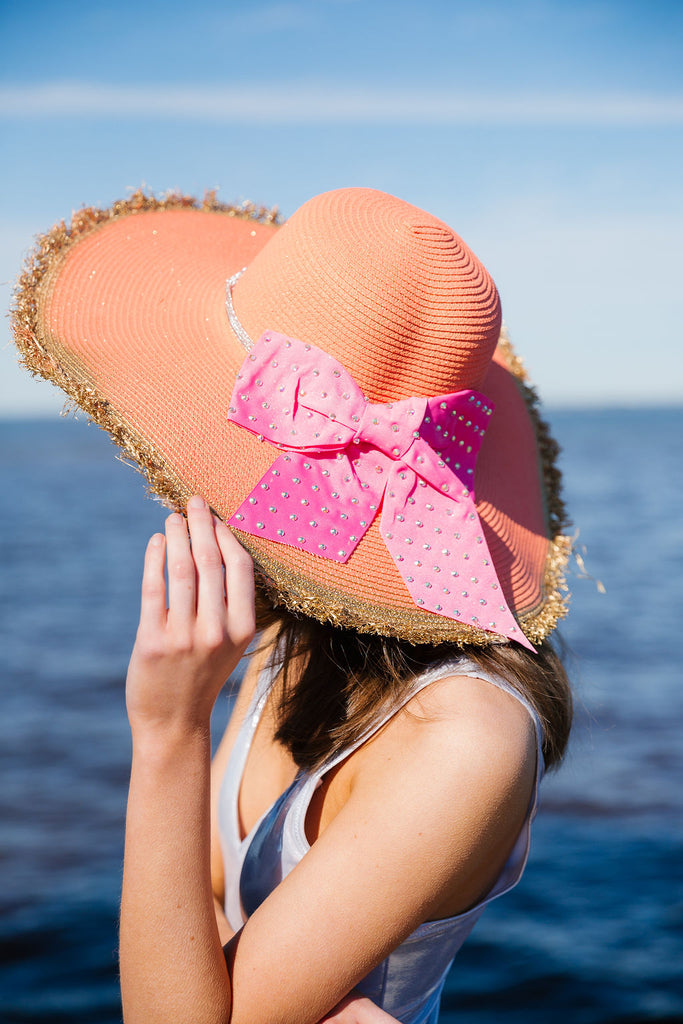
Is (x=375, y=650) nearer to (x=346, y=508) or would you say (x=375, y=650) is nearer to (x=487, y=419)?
(x=346, y=508)

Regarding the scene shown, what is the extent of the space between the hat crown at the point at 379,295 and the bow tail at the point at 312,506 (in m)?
0.15

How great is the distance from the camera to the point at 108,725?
243 inches

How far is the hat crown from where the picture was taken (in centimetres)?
133

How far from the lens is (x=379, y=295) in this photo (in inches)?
52.2

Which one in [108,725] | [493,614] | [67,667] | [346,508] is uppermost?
[346,508]

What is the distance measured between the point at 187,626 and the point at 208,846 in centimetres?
33

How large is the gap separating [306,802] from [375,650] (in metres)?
0.31

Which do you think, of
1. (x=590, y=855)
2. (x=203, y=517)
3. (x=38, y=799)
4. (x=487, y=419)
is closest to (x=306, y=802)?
(x=203, y=517)

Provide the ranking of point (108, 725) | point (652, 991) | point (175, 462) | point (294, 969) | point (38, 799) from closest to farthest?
point (294, 969), point (175, 462), point (652, 991), point (38, 799), point (108, 725)

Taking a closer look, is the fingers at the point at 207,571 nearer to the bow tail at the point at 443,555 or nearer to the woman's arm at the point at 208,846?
the woman's arm at the point at 208,846

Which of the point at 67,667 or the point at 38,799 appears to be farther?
the point at 67,667

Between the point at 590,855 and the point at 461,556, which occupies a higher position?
the point at 461,556

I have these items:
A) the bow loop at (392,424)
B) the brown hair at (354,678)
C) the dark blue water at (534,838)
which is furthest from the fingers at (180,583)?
the dark blue water at (534,838)

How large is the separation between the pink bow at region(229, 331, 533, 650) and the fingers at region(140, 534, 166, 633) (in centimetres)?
20
